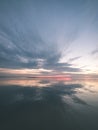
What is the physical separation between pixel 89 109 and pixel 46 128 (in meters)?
33.8

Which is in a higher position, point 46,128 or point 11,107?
point 11,107

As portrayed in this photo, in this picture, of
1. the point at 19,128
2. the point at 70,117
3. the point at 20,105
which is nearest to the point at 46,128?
the point at 19,128

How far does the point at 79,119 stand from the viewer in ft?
178

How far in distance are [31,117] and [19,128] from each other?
9821mm

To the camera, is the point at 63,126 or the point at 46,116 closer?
the point at 63,126

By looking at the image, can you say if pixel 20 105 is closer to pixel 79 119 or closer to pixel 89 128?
pixel 79 119

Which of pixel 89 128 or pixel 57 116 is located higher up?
pixel 57 116

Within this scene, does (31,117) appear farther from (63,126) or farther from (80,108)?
(80,108)

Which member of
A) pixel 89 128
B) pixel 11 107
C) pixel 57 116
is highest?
pixel 11 107

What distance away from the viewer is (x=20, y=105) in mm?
67062

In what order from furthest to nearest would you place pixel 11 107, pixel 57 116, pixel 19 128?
1. pixel 11 107
2. pixel 57 116
3. pixel 19 128

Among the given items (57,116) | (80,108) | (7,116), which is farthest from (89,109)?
(7,116)

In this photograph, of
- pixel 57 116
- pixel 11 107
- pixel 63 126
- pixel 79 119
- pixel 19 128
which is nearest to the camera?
pixel 19 128

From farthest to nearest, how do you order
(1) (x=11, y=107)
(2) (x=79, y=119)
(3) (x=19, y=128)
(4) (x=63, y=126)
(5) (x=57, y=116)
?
(1) (x=11, y=107) < (5) (x=57, y=116) < (2) (x=79, y=119) < (4) (x=63, y=126) < (3) (x=19, y=128)
